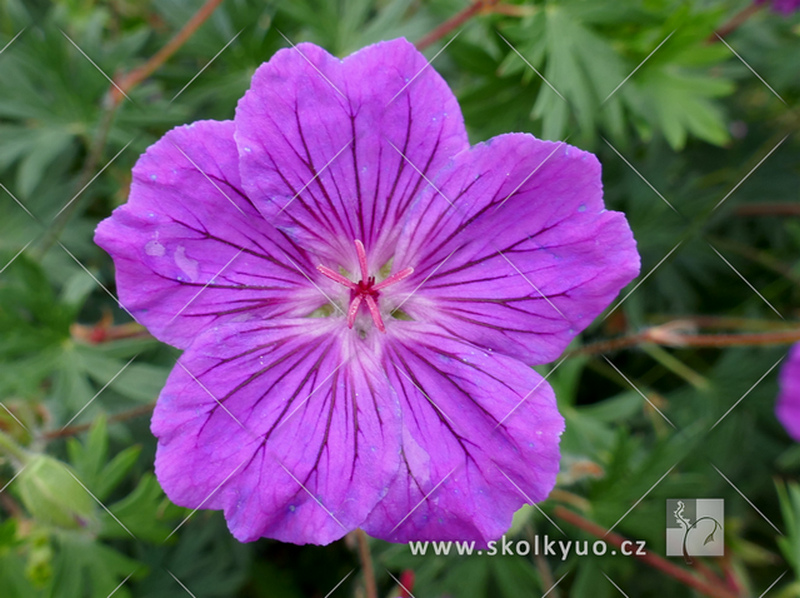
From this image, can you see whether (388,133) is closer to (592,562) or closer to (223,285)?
(223,285)

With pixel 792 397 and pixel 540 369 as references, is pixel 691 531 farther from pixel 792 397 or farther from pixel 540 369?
pixel 540 369

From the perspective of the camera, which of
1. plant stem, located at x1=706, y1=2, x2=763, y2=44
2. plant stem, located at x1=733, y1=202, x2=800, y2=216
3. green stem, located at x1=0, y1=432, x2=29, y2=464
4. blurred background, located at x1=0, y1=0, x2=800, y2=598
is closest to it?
green stem, located at x1=0, y1=432, x2=29, y2=464

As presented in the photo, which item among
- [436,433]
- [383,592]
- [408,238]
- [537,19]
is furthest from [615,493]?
[537,19]

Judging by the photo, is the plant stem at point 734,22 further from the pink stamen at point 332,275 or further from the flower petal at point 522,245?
the pink stamen at point 332,275

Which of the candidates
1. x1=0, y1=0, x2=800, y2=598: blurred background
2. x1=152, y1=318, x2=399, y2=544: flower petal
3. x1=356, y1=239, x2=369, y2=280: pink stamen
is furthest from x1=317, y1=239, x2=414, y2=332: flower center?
A: x1=0, y1=0, x2=800, y2=598: blurred background

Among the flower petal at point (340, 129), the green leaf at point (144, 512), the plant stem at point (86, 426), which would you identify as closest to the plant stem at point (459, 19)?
the flower petal at point (340, 129)

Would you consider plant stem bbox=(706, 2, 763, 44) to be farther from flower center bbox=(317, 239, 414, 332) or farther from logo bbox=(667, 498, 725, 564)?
flower center bbox=(317, 239, 414, 332)

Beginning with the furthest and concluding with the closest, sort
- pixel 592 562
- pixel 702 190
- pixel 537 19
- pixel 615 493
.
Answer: pixel 702 190 → pixel 592 562 → pixel 615 493 → pixel 537 19
